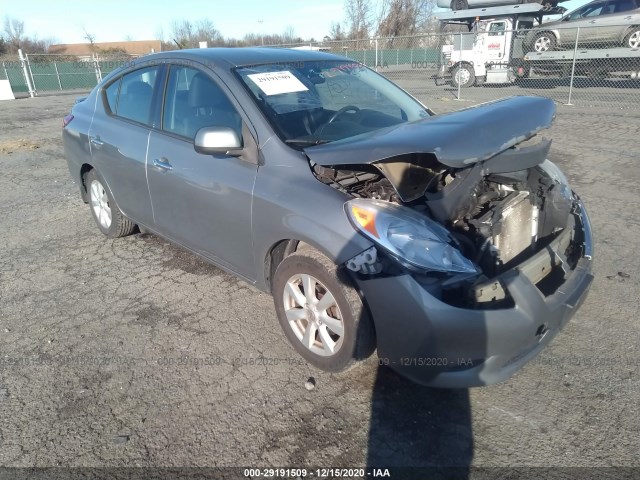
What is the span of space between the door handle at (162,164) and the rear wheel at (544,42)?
56.1 feet

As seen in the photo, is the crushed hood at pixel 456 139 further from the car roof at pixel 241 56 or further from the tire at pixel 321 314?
the car roof at pixel 241 56

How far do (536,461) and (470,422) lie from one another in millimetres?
335

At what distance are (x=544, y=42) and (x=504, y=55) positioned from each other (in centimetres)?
179

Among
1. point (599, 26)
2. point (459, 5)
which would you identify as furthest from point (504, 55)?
point (459, 5)

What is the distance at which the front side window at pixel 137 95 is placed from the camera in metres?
3.80

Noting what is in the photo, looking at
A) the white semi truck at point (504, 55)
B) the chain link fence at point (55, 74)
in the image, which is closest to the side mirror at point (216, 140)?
the white semi truck at point (504, 55)

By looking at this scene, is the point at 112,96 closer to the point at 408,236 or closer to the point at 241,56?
the point at 241,56

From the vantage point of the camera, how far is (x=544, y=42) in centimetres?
1675

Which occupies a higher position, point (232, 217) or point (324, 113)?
point (324, 113)

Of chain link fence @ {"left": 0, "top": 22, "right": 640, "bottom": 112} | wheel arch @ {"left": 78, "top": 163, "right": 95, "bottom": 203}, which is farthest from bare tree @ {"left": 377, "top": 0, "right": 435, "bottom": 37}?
wheel arch @ {"left": 78, "top": 163, "right": 95, "bottom": 203}

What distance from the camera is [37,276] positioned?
4125 millimetres

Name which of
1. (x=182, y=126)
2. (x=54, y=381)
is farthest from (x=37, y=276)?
(x=182, y=126)

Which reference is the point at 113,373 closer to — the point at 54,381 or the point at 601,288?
the point at 54,381

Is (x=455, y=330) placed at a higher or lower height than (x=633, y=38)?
lower
